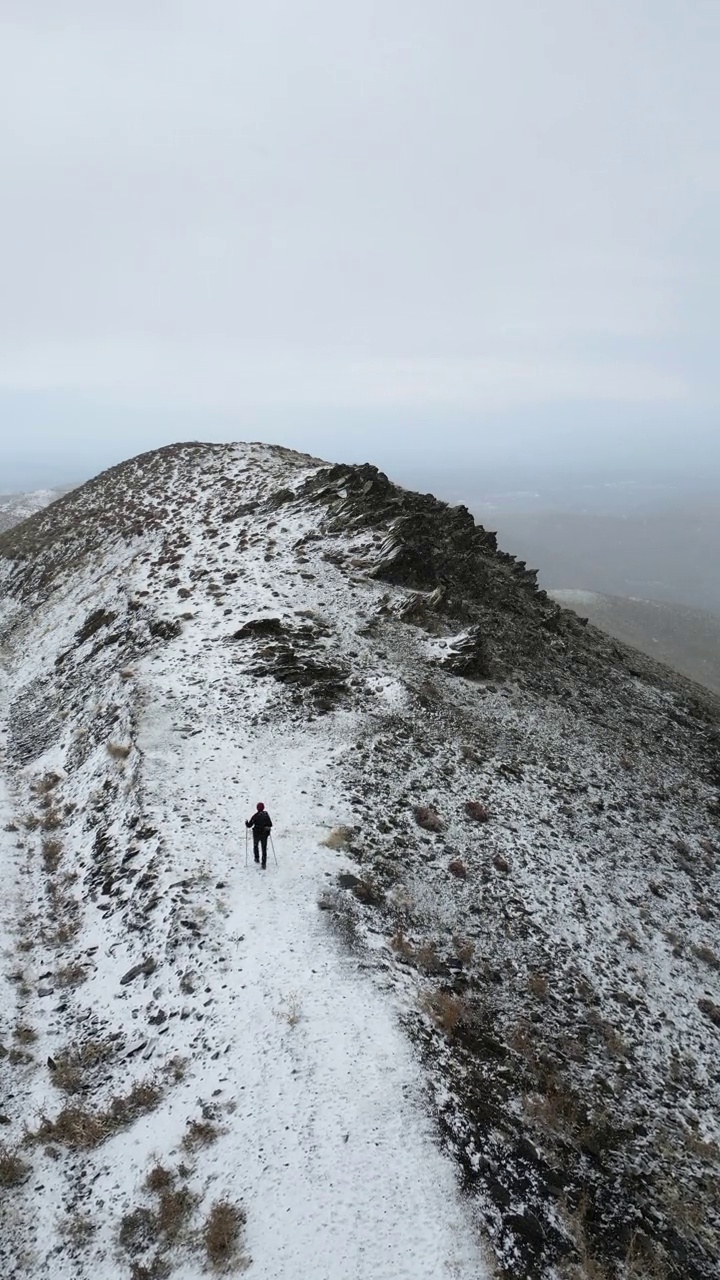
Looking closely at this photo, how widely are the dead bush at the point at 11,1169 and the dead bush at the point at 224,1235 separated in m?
3.01

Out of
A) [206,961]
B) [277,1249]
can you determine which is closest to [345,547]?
[206,961]

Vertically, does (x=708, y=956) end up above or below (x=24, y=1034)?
below

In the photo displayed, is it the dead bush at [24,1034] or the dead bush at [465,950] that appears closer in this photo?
the dead bush at [24,1034]

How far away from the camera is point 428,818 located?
55.0 feet

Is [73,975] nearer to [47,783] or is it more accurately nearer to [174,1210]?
[174,1210]

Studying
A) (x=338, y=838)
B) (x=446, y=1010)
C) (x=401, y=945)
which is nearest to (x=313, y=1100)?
(x=446, y=1010)

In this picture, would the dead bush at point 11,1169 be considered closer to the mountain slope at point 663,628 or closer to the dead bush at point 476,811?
the dead bush at point 476,811

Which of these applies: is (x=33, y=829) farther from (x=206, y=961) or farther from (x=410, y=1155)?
(x=410, y=1155)

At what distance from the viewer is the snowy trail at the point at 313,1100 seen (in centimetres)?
754

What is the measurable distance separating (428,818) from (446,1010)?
19.6ft

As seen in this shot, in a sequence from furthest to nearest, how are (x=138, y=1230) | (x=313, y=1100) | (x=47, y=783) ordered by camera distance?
(x=47, y=783) < (x=313, y=1100) < (x=138, y=1230)

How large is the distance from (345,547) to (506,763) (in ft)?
50.8

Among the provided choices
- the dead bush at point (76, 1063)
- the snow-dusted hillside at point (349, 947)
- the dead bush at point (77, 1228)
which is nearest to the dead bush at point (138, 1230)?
the snow-dusted hillside at point (349, 947)

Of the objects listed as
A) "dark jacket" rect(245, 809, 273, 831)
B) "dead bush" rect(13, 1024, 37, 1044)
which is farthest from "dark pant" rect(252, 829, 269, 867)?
"dead bush" rect(13, 1024, 37, 1044)
